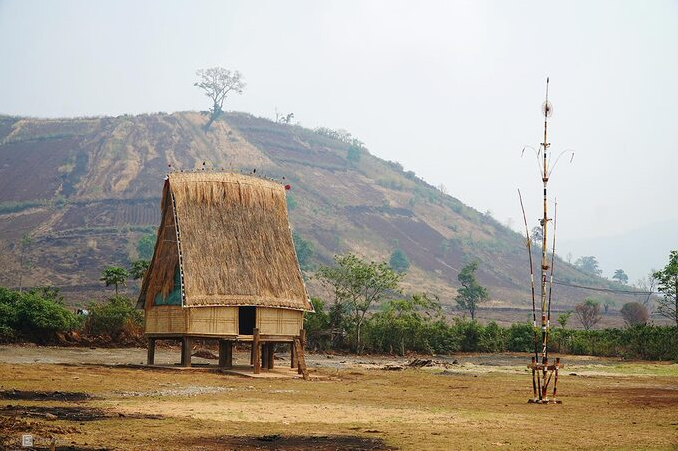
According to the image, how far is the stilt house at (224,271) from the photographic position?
3041 cm

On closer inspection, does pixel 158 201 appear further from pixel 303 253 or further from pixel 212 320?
pixel 212 320

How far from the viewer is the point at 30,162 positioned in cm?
15462

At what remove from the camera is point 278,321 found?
31656 mm

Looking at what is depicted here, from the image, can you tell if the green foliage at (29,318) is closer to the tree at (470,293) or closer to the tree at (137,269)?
the tree at (137,269)

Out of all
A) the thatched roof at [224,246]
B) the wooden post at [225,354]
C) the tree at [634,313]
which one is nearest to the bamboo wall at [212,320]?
the thatched roof at [224,246]

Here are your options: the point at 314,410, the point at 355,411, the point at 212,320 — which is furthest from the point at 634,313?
the point at 314,410

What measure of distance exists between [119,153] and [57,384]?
139881 mm

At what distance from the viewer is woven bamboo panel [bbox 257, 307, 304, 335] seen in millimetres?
31175

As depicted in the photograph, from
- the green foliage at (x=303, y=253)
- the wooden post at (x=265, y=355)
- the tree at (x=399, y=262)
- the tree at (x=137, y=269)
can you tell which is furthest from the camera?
the tree at (x=399, y=262)

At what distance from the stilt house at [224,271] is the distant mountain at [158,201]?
6544cm

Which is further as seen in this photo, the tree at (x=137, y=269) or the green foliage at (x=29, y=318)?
the tree at (x=137, y=269)

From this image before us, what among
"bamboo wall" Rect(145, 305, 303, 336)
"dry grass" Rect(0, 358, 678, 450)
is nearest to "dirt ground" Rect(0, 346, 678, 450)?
"dry grass" Rect(0, 358, 678, 450)

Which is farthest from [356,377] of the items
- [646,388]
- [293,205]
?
[293,205]

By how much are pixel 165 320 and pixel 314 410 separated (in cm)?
1325
